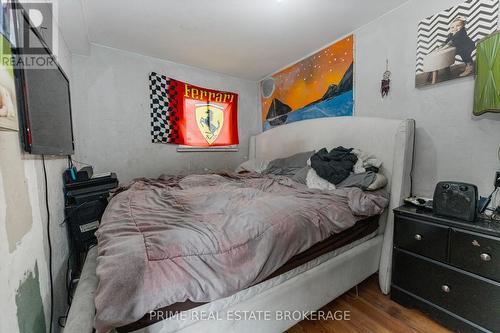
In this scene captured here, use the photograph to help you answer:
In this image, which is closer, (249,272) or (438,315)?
(249,272)

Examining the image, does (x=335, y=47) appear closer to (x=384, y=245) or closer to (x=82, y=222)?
(x=384, y=245)

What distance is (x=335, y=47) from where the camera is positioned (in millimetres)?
2393

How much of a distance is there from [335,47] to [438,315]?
8.40ft

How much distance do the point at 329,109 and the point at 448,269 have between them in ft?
6.04

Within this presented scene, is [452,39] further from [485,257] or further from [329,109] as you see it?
[485,257]

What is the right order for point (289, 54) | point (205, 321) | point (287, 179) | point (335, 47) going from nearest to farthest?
point (205, 321) < point (287, 179) < point (335, 47) < point (289, 54)

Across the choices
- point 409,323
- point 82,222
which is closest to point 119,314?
point 82,222

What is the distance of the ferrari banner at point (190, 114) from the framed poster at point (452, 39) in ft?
8.03

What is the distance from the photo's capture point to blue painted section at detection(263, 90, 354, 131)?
2.30 meters

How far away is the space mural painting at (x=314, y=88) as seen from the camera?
2314 mm

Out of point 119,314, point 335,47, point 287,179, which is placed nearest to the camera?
point 119,314

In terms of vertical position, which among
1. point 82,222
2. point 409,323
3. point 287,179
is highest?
point 287,179

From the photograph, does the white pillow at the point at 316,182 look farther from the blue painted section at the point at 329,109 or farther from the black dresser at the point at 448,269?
the blue painted section at the point at 329,109
